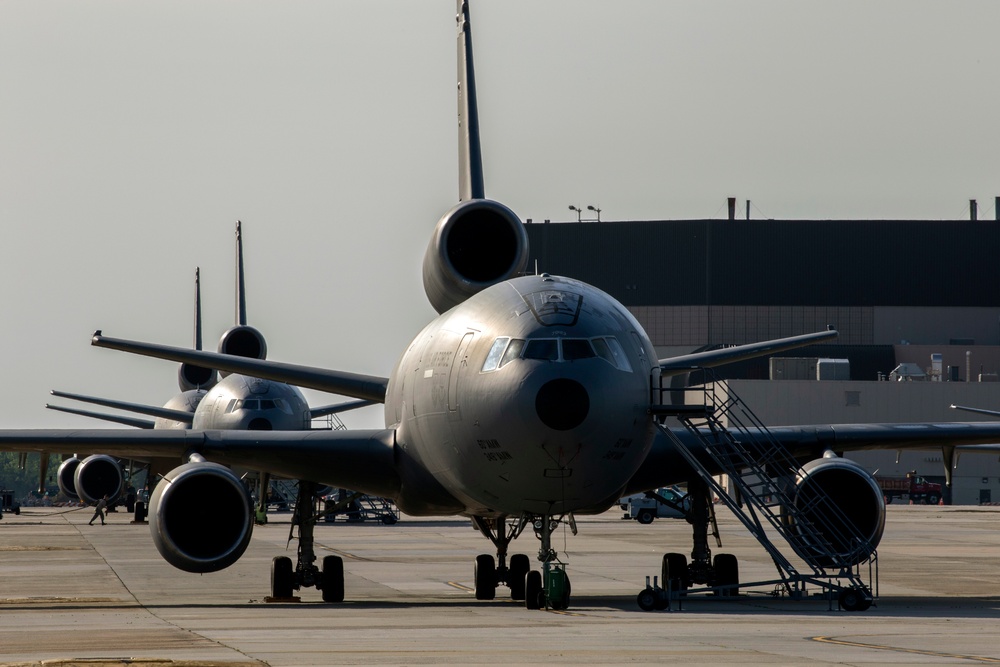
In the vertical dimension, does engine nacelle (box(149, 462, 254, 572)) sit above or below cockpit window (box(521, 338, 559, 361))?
below

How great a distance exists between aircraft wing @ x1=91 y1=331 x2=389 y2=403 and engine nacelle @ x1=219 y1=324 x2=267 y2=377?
22.9m

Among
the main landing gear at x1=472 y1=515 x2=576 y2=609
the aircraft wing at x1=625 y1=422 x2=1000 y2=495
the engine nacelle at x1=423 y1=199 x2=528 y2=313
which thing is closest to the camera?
the main landing gear at x1=472 y1=515 x2=576 y2=609

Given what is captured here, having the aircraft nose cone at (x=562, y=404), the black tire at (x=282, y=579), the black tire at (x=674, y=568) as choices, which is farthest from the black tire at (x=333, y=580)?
the aircraft nose cone at (x=562, y=404)

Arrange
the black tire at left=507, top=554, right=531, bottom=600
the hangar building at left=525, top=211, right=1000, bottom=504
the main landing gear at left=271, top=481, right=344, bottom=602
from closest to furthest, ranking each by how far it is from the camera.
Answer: the black tire at left=507, top=554, right=531, bottom=600, the main landing gear at left=271, top=481, right=344, bottom=602, the hangar building at left=525, top=211, right=1000, bottom=504

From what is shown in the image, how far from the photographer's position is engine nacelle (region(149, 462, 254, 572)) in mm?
22188

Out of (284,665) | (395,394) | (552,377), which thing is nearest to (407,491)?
(395,394)

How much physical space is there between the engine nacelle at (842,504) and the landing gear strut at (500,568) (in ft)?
15.1

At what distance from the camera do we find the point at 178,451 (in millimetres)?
24922

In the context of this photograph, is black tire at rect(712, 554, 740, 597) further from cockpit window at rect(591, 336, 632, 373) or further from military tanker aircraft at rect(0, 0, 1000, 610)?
cockpit window at rect(591, 336, 632, 373)

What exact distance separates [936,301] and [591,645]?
100 m

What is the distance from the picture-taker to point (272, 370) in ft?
83.7

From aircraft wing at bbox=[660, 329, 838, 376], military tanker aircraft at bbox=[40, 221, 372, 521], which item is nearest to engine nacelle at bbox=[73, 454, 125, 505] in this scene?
military tanker aircraft at bbox=[40, 221, 372, 521]

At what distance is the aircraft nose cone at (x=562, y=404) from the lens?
19.0 metres

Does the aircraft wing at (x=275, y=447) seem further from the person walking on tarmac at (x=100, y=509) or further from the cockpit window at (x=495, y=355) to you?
the person walking on tarmac at (x=100, y=509)
